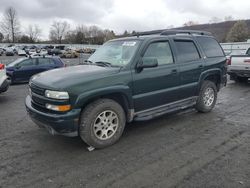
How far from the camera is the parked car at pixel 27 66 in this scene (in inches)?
478

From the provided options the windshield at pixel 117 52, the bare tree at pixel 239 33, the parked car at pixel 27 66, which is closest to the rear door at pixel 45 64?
the parked car at pixel 27 66

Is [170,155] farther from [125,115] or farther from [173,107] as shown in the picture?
[173,107]

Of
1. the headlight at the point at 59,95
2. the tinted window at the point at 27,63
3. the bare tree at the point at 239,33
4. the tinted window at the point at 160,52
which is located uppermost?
the bare tree at the point at 239,33

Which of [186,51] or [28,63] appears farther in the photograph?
[28,63]

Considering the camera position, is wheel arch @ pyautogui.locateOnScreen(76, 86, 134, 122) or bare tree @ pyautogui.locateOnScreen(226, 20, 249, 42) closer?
wheel arch @ pyautogui.locateOnScreen(76, 86, 134, 122)

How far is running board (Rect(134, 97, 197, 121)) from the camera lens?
4.74 metres

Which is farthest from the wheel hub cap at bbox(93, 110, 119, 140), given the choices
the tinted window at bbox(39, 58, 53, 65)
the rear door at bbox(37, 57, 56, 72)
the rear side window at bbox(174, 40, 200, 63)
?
the tinted window at bbox(39, 58, 53, 65)

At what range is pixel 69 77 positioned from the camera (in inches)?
157

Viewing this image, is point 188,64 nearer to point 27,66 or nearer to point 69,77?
point 69,77

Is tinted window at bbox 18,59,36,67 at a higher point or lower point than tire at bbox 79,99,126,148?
higher

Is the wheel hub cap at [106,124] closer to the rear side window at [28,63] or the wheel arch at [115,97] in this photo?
the wheel arch at [115,97]

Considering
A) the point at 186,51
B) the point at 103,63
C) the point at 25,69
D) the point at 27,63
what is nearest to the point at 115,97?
the point at 103,63

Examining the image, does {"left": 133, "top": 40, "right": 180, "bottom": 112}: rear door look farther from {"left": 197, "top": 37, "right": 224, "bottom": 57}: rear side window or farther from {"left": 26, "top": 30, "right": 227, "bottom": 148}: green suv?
{"left": 197, "top": 37, "right": 224, "bottom": 57}: rear side window

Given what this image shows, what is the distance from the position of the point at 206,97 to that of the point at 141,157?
310cm
